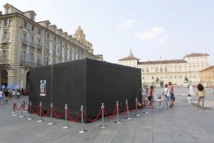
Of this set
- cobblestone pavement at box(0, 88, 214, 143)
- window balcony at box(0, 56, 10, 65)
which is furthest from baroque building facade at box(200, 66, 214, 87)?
cobblestone pavement at box(0, 88, 214, 143)

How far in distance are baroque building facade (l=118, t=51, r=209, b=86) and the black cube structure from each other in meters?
102

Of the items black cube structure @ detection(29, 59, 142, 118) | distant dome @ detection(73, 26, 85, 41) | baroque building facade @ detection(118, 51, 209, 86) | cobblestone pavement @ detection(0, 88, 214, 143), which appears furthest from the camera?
baroque building facade @ detection(118, 51, 209, 86)

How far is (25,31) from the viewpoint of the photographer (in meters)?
34.5

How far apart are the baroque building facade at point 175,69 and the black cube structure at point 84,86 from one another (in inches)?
4010

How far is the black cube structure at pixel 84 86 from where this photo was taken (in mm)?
9445

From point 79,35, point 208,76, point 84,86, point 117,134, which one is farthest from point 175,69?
point 117,134

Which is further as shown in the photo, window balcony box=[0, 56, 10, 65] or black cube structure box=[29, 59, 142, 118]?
window balcony box=[0, 56, 10, 65]


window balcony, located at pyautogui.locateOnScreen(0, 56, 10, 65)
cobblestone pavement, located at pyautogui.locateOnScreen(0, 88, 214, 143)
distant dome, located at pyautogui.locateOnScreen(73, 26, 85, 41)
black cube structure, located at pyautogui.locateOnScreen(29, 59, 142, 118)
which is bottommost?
cobblestone pavement, located at pyautogui.locateOnScreen(0, 88, 214, 143)

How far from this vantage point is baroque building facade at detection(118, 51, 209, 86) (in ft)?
372

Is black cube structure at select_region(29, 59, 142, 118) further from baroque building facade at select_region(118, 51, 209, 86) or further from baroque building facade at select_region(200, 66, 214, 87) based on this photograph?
baroque building facade at select_region(118, 51, 209, 86)

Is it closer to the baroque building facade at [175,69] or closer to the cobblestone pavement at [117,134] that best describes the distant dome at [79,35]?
the baroque building facade at [175,69]

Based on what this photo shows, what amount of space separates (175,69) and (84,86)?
11640 cm

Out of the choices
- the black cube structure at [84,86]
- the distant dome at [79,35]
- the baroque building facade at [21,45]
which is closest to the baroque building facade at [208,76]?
the distant dome at [79,35]

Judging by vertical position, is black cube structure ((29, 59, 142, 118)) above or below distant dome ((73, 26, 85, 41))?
below
